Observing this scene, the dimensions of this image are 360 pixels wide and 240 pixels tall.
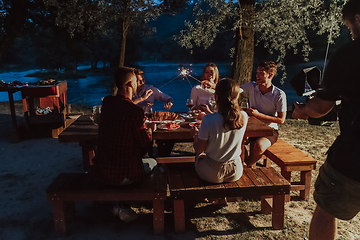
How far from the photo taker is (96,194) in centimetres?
270

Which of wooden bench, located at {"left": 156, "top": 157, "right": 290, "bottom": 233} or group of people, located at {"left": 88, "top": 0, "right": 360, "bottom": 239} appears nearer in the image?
group of people, located at {"left": 88, "top": 0, "right": 360, "bottom": 239}

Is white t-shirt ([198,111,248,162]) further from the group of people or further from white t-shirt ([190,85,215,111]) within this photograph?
white t-shirt ([190,85,215,111])

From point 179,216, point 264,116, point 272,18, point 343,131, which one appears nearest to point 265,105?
point 264,116

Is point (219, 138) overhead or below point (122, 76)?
below

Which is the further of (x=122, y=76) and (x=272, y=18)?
(x=272, y=18)

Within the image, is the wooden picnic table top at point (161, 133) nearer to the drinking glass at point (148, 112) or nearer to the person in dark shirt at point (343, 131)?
the drinking glass at point (148, 112)

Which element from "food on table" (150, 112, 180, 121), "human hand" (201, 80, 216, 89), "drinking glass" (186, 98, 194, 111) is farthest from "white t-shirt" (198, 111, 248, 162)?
"human hand" (201, 80, 216, 89)

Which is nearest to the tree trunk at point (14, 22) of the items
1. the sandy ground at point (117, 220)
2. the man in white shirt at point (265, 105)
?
the sandy ground at point (117, 220)

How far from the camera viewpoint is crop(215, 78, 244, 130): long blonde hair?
7.98 ft

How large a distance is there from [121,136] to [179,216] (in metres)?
0.95

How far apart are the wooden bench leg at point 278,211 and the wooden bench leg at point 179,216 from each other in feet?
2.90

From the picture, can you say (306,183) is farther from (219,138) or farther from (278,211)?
(219,138)

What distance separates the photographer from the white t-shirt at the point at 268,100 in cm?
379

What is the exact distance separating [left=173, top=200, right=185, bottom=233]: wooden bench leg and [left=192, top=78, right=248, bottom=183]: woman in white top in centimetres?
33
